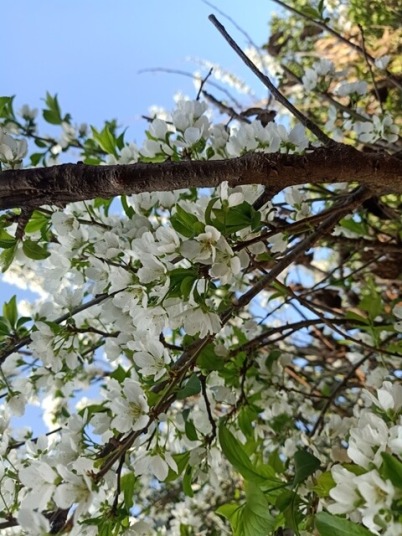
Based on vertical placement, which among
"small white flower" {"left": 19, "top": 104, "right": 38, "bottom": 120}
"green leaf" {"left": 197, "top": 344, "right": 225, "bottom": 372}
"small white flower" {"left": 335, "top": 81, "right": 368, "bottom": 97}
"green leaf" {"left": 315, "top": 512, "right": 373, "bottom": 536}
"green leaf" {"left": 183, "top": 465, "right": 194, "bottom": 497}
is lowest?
"green leaf" {"left": 315, "top": 512, "right": 373, "bottom": 536}

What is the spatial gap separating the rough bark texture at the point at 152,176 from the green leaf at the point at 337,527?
34cm

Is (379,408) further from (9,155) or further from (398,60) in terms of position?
(398,60)

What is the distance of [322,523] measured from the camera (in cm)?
56

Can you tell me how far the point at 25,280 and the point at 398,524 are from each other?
1.96 meters

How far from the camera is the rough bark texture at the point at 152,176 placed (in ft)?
2.13

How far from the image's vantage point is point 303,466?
800 mm

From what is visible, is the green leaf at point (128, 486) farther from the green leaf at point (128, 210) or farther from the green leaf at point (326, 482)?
the green leaf at point (128, 210)

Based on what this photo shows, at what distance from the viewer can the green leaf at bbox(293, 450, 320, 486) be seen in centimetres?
78

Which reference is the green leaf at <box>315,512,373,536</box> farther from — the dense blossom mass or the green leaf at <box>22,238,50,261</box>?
the green leaf at <box>22,238,50,261</box>

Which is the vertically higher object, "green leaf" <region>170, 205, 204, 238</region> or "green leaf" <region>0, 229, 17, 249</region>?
"green leaf" <region>0, 229, 17, 249</region>

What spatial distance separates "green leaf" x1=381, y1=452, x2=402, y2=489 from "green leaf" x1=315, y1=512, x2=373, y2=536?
2.8 inches

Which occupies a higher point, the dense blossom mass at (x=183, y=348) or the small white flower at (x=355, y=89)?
the small white flower at (x=355, y=89)

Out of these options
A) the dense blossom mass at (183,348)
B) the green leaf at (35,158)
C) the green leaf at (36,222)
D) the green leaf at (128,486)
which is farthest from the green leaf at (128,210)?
the green leaf at (35,158)

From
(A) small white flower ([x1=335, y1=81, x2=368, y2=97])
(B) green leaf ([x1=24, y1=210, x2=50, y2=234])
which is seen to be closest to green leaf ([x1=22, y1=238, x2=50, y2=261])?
(B) green leaf ([x1=24, y1=210, x2=50, y2=234])
